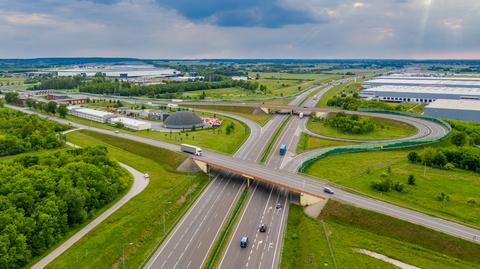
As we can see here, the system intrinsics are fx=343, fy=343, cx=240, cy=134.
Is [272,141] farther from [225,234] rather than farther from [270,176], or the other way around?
[225,234]

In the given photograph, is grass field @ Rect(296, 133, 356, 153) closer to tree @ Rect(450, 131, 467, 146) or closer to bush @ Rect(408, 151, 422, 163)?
bush @ Rect(408, 151, 422, 163)

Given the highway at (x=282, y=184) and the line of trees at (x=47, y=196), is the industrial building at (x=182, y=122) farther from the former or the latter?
the line of trees at (x=47, y=196)

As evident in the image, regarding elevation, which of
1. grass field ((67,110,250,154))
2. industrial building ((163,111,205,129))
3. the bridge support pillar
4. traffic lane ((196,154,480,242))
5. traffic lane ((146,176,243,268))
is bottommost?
traffic lane ((146,176,243,268))

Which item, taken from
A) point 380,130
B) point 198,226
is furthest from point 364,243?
point 380,130

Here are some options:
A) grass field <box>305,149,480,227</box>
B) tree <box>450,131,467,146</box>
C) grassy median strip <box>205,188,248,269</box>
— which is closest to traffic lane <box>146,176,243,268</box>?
grassy median strip <box>205,188,248,269</box>

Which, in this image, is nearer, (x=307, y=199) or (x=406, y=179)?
(x=307, y=199)

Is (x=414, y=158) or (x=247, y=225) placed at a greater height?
(x=414, y=158)

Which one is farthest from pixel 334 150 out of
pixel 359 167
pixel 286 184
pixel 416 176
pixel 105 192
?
pixel 105 192
